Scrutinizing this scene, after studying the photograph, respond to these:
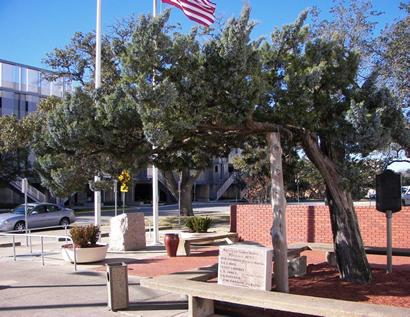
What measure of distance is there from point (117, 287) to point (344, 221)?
4174 mm

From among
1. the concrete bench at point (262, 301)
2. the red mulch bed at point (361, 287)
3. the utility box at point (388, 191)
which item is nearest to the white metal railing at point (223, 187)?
the red mulch bed at point (361, 287)

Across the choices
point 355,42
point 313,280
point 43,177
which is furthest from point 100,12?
point 313,280

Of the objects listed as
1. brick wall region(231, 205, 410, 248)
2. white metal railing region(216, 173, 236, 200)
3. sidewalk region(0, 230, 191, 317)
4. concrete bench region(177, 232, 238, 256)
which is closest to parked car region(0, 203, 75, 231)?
brick wall region(231, 205, 410, 248)

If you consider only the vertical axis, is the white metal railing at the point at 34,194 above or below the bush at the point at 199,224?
above

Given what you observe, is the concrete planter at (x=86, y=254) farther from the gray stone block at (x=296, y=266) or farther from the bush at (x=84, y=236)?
the gray stone block at (x=296, y=266)

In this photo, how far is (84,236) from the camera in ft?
45.9

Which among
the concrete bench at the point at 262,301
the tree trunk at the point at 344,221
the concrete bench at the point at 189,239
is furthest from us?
the concrete bench at the point at 189,239

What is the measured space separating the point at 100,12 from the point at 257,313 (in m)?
14.1

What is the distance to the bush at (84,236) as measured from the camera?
1385 centimetres

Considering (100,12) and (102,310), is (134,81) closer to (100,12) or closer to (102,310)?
(102,310)

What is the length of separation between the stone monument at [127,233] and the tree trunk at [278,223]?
9.28 meters

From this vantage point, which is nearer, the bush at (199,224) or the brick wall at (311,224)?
the brick wall at (311,224)

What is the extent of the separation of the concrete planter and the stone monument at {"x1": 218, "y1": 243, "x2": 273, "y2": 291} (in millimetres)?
6645

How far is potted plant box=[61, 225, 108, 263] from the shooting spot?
1368 centimetres
